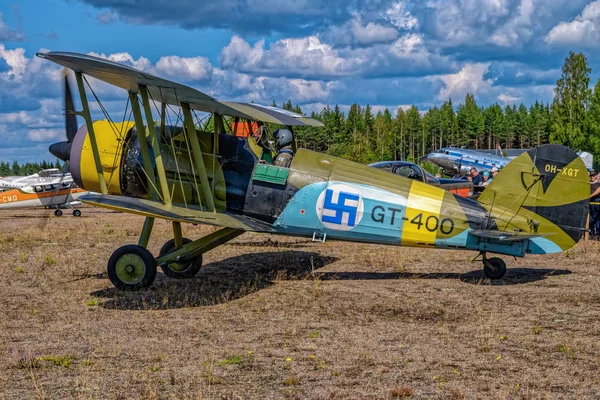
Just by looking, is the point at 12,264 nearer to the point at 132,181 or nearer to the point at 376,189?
the point at 132,181

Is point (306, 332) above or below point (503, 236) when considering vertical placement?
below

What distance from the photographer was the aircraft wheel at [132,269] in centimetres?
953

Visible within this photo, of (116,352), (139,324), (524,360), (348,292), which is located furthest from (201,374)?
(348,292)

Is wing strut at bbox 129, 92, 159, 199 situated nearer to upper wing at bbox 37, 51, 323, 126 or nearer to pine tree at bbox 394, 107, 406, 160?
upper wing at bbox 37, 51, 323, 126

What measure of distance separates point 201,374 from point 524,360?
3022 millimetres

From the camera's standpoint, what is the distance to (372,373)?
5785mm

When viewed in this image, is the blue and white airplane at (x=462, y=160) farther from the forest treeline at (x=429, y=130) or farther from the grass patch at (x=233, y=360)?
the forest treeline at (x=429, y=130)

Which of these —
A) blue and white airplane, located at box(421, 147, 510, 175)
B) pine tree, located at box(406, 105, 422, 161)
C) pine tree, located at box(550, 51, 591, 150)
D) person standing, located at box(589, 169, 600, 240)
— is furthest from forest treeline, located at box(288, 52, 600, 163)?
person standing, located at box(589, 169, 600, 240)

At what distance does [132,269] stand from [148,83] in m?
2.71

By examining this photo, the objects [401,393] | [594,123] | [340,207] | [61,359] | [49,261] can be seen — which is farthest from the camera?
[594,123]

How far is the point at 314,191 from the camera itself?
402 inches

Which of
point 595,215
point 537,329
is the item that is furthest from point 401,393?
point 595,215

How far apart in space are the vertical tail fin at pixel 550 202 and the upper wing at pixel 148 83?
13.7 ft

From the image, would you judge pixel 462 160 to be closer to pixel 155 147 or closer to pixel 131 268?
pixel 155 147
